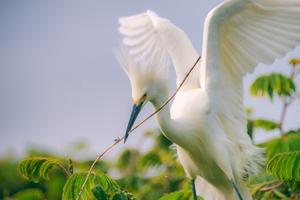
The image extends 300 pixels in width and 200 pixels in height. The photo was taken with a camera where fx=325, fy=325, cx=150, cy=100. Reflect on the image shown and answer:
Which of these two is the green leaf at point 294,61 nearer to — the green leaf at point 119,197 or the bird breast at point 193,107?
the bird breast at point 193,107

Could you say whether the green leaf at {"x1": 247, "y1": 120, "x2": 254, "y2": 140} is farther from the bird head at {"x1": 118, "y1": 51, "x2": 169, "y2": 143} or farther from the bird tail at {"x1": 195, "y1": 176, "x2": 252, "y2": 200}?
the bird head at {"x1": 118, "y1": 51, "x2": 169, "y2": 143}

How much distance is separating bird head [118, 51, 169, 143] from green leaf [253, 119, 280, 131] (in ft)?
5.41

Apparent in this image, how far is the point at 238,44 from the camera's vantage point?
243cm

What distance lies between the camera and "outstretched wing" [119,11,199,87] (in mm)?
2836

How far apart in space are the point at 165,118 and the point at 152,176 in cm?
196

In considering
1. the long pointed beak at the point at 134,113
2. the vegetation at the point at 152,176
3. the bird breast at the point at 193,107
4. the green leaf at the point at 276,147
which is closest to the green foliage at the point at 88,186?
the vegetation at the point at 152,176

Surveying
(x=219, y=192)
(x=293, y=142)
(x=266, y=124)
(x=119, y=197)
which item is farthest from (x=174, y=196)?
(x=266, y=124)

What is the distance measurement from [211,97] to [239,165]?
2.24 ft

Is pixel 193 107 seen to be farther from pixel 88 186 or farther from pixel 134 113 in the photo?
pixel 88 186

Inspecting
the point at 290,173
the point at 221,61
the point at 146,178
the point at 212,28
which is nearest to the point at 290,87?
the point at 221,61

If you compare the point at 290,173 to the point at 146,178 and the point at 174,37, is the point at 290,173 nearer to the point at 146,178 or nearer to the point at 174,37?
the point at 174,37

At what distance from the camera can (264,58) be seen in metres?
2.40

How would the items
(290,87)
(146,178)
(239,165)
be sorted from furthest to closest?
(146,178), (290,87), (239,165)

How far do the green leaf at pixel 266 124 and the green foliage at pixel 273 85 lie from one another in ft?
0.96
